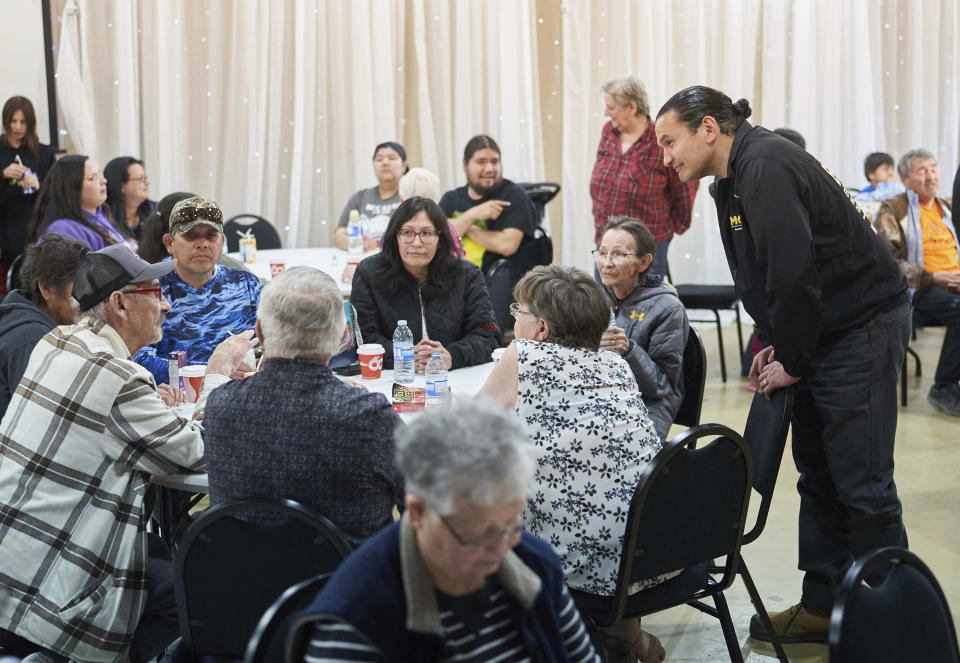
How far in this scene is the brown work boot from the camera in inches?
120

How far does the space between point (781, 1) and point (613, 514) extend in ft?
21.4

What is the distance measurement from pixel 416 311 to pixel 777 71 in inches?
208

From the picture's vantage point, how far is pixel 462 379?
3318 millimetres

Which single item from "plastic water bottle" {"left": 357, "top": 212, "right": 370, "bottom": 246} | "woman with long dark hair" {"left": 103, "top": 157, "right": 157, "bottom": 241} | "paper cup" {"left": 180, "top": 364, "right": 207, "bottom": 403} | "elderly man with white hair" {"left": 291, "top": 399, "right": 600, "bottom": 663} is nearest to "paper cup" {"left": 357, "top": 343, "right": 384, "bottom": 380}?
"paper cup" {"left": 180, "top": 364, "right": 207, "bottom": 403}

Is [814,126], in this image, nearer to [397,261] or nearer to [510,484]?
[397,261]

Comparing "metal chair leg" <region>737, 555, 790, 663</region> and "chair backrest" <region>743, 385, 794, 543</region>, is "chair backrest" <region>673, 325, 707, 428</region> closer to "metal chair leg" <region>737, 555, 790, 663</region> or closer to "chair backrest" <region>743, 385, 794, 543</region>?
"chair backrest" <region>743, 385, 794, 543</region>

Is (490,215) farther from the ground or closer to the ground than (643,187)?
closer to the ground

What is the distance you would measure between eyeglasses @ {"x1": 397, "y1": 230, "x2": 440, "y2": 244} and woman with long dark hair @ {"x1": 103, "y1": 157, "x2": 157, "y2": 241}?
2.53 meters

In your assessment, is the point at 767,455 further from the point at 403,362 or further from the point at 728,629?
the point at 403,362

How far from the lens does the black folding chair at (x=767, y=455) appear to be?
269 cm

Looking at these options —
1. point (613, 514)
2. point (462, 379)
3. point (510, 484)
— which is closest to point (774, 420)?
Answer: point (613, 514)

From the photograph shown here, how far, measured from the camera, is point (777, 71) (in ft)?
25.9

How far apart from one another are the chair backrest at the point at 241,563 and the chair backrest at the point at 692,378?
1.70m

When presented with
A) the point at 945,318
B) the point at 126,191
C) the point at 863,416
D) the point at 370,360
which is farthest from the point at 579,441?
the point at 126,191
